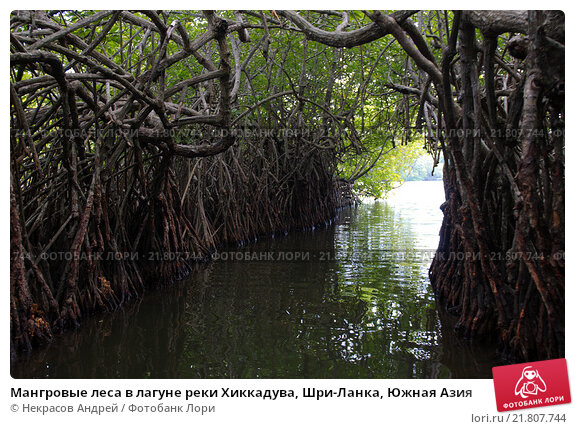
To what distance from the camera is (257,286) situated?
552 centimetres

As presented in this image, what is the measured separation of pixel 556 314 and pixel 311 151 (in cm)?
879

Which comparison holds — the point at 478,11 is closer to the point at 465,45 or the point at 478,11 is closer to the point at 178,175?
the point at 465,45

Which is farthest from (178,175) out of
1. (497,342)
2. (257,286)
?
(497,342)

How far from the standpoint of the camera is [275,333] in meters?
3.85
